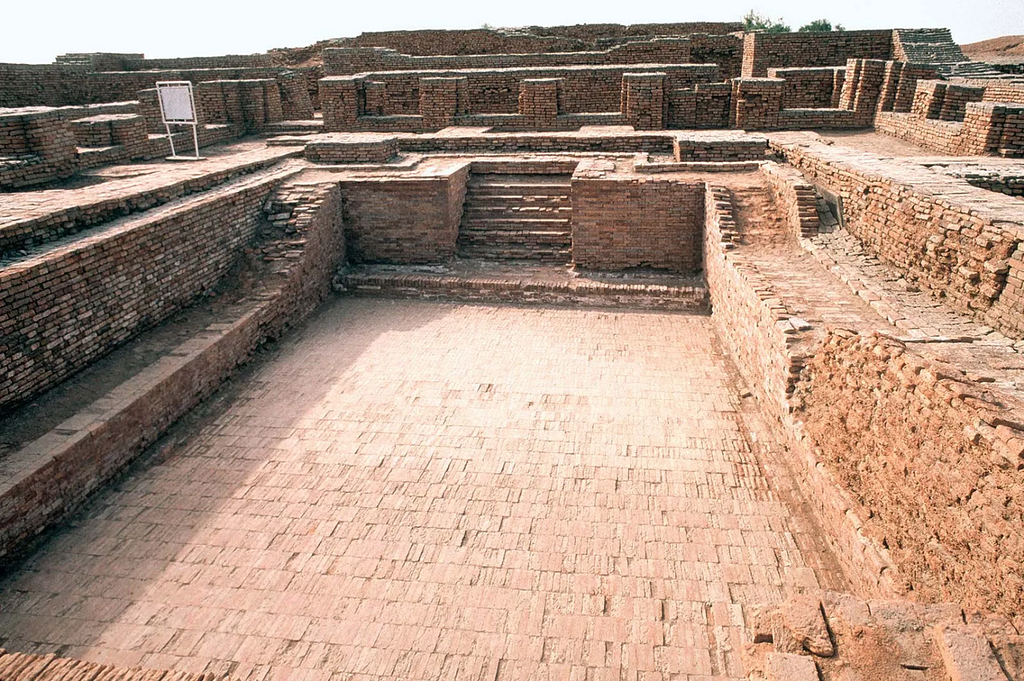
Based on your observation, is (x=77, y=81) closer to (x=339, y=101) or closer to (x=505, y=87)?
(x=339, y=101)

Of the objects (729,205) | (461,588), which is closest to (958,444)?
(461,588)

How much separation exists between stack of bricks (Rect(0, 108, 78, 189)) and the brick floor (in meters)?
3.84

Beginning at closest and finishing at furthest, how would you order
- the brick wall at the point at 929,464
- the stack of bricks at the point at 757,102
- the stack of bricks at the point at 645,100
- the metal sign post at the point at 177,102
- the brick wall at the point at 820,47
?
the brick wall at the point at 929,464 → the metal sign post at the point at 177,102 → the stack of bricks at the point at 757,102 → the stack of bricks at the point at 645,100 → the brick wall at the point at 820,47

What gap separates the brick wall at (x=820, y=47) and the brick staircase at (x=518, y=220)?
7.47 metres

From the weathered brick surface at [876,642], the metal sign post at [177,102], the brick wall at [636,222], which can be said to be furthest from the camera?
the metal sign post at [177,102]

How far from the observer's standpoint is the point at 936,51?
12.8m

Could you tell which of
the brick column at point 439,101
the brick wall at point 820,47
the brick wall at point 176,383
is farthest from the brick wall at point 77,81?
the brick wall at point 820,47

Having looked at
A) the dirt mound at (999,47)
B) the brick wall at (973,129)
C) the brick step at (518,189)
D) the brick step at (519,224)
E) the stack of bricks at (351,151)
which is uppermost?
the dirt mound at (999,47)

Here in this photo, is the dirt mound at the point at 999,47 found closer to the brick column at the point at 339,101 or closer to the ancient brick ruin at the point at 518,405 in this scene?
the ancient brick ruin at the point at 518,405

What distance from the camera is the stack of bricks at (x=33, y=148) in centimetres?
696

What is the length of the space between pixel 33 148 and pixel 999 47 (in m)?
26.9

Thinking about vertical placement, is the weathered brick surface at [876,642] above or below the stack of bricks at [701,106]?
below

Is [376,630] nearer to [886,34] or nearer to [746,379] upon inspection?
[746,379]

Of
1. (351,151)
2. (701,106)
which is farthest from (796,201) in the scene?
(351,151)
